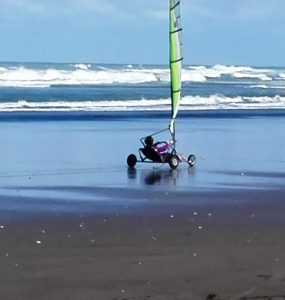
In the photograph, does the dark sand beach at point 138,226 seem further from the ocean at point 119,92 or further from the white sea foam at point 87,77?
the white sea foam at point 87,77

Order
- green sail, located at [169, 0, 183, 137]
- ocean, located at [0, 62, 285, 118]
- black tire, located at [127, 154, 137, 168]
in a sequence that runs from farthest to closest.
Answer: ocean, located at [0, 62, 285, 118] < green sail, located at [169, 0, 183, 137] < black tire, located at [127, 154, 137, 168]

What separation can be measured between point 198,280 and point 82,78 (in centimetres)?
6156

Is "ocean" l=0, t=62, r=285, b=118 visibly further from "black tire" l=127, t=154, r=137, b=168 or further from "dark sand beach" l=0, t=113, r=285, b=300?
"dark sand beach" l=0, t=113, r=285, b=300

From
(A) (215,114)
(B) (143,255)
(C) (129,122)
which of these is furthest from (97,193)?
(A) (215,114)

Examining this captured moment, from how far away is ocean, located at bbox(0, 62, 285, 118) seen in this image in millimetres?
39875

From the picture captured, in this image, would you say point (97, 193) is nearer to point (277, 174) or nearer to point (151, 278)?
point (277, 174)

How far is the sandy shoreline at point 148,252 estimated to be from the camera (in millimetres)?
6984

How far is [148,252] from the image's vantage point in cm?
832

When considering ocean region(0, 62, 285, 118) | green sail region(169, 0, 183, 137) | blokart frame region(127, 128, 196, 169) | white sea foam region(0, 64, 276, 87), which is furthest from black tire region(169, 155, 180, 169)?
white sea foam region(0, 64, 276, 87)

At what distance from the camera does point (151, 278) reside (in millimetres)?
7281

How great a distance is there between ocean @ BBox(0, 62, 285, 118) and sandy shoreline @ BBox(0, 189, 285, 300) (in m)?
23.8

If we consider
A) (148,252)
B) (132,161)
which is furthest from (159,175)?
(148,252)

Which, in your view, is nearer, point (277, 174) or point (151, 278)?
point (151, 278)

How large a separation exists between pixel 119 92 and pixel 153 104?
9.94 m
